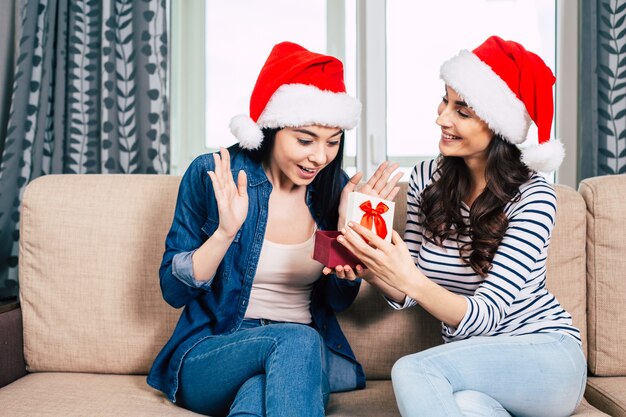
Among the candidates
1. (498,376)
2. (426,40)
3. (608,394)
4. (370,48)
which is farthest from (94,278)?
(426,40)

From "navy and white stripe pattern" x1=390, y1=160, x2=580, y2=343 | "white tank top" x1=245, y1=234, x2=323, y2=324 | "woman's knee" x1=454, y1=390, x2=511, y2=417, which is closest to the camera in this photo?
"woman's knee" x1=454, y1=390, x2=511, y2=417

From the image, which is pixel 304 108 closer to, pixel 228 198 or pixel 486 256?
pixel 228 198

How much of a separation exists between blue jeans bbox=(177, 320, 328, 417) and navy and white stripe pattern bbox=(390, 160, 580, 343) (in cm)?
34

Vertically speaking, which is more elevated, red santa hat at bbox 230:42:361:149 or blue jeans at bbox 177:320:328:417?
red santa hat at bbox 230:42:361:149

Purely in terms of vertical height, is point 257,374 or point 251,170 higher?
point 251,170

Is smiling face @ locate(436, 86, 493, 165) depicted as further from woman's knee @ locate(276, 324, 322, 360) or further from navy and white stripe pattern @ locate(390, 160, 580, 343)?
woman's knee @ locate(276, 324, 322, 360)

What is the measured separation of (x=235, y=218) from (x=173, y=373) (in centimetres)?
42

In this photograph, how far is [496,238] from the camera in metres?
1.56

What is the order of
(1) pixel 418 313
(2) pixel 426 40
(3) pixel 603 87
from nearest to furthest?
1. (1) pixel 418 313
2. (3) pixel 603 87
3. (2) pixel 426 40

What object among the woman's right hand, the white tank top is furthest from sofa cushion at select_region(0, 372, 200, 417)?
the woman's right hand

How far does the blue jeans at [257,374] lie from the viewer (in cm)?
133

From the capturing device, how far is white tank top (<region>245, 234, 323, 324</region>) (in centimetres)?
167

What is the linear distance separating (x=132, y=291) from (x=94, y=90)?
1113 mm

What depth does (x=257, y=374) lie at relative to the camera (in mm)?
1443
